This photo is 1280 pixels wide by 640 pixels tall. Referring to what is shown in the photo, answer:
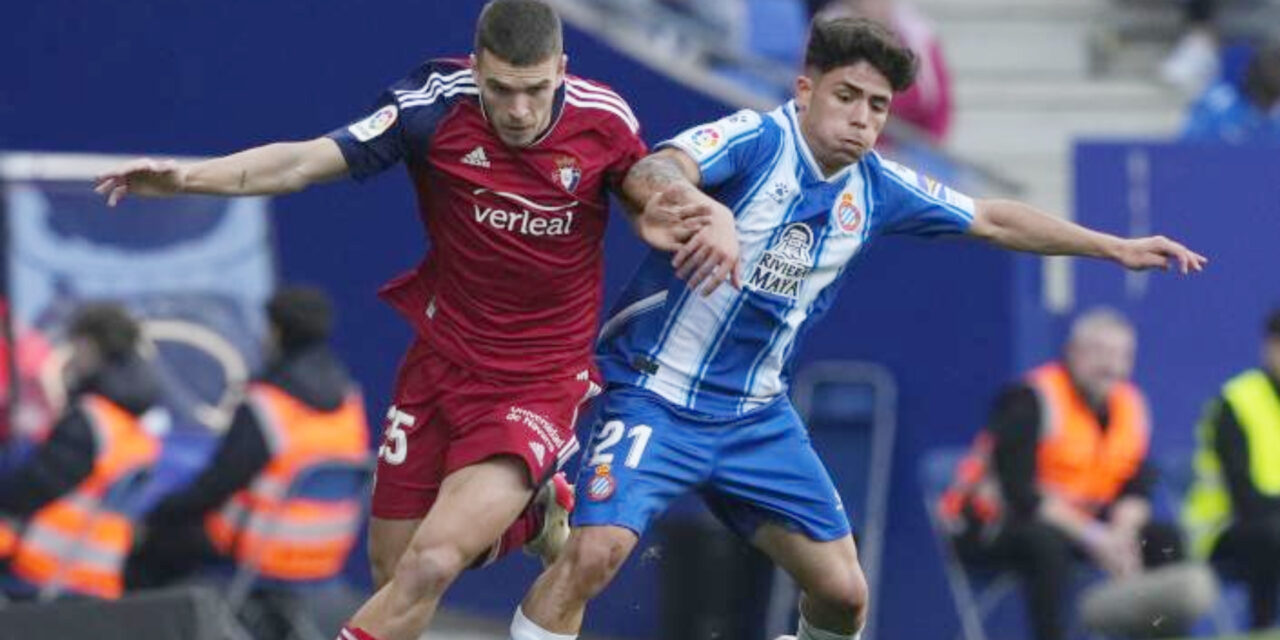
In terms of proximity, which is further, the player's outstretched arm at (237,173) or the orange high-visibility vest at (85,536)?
the orange high-visibility vest at (85,536)

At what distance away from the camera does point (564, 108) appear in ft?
29.0

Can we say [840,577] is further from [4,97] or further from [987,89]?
[987,89]

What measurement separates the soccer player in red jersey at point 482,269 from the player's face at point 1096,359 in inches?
180

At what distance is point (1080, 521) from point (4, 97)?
5.23 m

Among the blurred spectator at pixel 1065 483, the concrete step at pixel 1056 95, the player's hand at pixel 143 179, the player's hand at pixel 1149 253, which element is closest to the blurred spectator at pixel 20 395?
the blurred spectator at pixel 1065 483

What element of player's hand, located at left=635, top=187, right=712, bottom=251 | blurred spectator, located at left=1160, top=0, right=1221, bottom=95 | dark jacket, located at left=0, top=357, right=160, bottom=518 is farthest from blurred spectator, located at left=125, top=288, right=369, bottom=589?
blurred spectator, located at left=1160, top=0, right=1221, bottom=95

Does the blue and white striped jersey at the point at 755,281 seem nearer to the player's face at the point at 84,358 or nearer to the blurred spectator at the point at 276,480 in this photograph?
the blurred spectator at the point at 276,480

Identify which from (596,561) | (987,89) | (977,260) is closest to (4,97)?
(977,260)

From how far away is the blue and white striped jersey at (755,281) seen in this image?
28.9 feet

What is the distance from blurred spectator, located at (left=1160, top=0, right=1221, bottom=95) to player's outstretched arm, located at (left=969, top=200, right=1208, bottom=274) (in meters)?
8.67

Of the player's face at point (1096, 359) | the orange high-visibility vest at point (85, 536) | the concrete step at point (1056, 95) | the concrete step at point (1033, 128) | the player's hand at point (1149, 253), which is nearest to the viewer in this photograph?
the player's hand at point (1149, 253)

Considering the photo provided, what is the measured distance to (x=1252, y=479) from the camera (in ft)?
43.3

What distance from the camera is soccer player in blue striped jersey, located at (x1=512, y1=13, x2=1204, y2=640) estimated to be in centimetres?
870

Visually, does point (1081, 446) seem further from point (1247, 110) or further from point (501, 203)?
point (501, 203)
